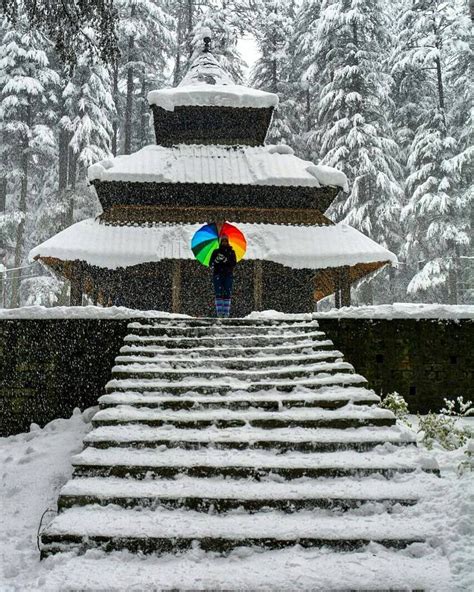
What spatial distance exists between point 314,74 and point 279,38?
4.99 metres

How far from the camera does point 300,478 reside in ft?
14.2

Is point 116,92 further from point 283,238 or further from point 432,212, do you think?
point 283,238

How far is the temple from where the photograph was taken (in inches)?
487

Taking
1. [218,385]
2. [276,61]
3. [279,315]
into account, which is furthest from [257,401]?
[276,61]

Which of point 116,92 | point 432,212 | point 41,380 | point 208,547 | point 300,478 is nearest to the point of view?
point 208,547

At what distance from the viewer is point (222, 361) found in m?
6.12

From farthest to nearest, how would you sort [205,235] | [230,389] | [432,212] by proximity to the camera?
[432,212]
[205,235]
[230,389]

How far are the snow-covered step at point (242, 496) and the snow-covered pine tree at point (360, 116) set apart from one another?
21.3 metres

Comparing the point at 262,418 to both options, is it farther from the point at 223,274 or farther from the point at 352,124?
the point at 352,124

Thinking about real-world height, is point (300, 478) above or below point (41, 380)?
above

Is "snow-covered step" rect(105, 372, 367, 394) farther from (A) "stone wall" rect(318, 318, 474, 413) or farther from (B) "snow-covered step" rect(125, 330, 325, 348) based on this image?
(A) "stone wall" rect(318, 318, 474, 413)

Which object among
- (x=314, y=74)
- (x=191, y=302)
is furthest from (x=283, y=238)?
(x=314, y=74)

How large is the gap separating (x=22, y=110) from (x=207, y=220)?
62.3 ft

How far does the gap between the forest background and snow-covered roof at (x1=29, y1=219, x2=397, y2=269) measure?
36.3ft
